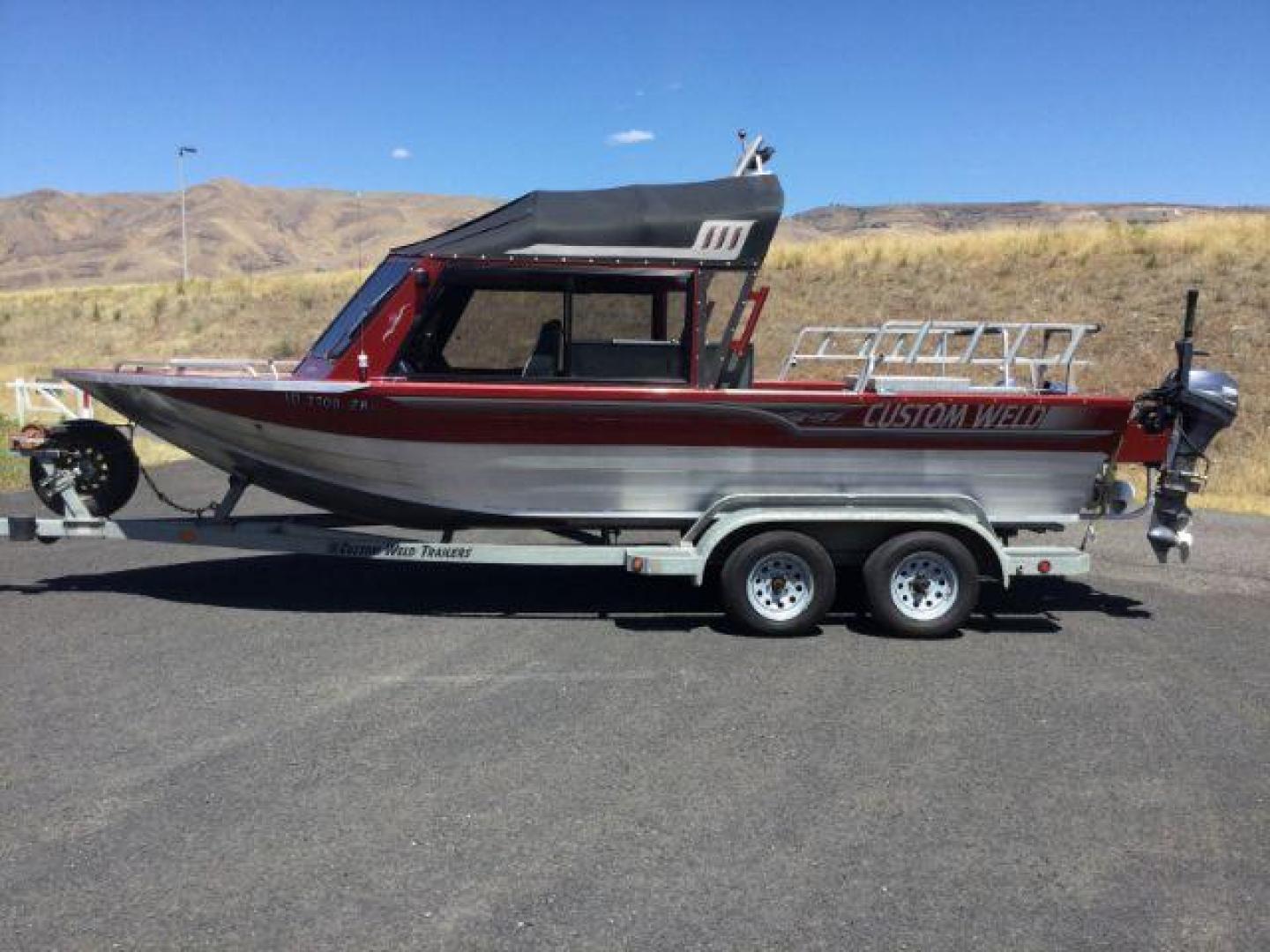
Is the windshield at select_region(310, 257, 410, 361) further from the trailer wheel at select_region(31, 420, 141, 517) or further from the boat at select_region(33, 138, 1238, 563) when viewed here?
the trailer wheel at select_region(31, 420, 141, 517)

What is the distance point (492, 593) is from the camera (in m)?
7.46

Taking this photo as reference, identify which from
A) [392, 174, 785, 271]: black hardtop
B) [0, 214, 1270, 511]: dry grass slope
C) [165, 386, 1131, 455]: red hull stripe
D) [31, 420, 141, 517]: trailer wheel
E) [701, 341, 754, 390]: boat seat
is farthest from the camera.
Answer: [0, 214, 1270, 511]: dry grass slope

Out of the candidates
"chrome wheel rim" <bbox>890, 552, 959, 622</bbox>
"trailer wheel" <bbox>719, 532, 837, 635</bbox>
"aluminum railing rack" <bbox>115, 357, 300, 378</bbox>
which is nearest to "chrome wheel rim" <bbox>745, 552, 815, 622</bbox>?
"trailer wheel" <bbox>719, 532, 837, 635</bbox>

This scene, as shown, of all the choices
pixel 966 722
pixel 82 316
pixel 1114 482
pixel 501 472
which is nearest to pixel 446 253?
pixel 501 472

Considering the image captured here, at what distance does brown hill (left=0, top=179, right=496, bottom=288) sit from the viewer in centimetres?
13675

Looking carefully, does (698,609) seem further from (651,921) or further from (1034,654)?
(651,921)

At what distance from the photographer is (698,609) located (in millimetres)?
7051

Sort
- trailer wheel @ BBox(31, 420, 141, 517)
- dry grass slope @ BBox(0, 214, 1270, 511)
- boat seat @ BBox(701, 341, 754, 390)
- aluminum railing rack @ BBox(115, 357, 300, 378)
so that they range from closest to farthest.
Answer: boat seat @ BBox(701, 341, 754, 390) → trailer wheel @ BBox(31, 420, 141, 517) → aluminum railing rack @ BBox(115, 357, 300, 378) → dry grass slope @ BBox(0, 214, 1270, 511)

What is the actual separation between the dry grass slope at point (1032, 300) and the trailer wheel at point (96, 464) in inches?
462

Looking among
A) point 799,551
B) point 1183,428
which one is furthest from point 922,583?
point 1183,428

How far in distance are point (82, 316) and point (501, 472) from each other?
37.7m

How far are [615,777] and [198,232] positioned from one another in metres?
171

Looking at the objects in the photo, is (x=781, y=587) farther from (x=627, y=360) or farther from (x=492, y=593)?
(x=492, y=593)

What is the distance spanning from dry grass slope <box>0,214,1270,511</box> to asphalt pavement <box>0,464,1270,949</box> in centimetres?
833
